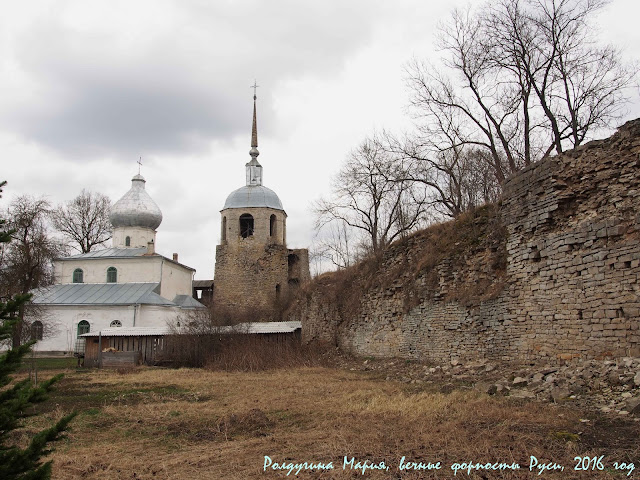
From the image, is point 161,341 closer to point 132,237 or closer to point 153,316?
point 153,316

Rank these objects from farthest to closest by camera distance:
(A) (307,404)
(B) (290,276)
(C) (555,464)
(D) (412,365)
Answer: (B) (290,276) < (D) (412,365) < (A) (307,404) < (C) (555,464)

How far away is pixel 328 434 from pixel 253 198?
109 feet

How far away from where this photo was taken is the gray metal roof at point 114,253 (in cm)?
3878

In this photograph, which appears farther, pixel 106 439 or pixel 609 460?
pixel 106 439

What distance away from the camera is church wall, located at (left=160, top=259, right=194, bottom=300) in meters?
38.6

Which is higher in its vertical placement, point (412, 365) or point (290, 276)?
point (290, 276)

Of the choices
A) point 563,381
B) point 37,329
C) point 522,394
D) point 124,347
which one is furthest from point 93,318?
point 563,381

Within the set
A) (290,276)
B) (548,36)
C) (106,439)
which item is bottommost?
(106,439)

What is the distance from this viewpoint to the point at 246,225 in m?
39.6

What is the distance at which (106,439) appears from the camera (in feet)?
24.2

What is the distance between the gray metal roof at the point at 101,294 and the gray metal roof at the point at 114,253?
6.90ft

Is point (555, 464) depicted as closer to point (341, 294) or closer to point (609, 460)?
point (609, 460)

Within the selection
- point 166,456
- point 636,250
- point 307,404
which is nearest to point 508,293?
point 636,250

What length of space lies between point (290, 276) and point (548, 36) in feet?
80.4
